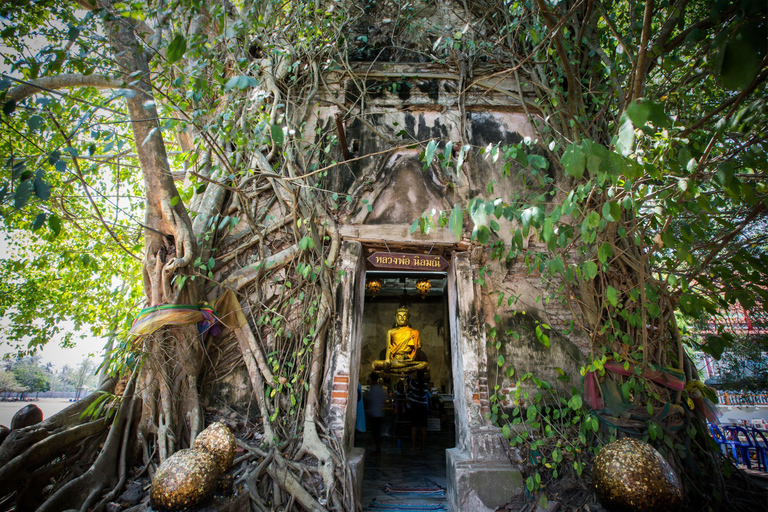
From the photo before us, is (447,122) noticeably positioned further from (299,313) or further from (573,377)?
(573,377)

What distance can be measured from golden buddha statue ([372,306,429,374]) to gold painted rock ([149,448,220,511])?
4.66 meters

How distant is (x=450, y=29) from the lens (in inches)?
199

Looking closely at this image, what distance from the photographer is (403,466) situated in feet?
15.9

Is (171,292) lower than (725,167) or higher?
lower

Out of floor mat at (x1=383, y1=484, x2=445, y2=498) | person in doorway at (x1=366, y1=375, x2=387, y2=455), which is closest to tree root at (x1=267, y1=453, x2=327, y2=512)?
floor mat at (x1=383, y1=484, x2=445, y2=498)

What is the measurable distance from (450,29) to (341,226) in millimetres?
3047

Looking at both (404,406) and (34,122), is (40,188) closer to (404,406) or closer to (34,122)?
(34,122)

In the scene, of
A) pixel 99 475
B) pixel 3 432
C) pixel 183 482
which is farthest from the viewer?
pixel 99 475

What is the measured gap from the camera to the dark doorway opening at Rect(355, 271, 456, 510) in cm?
420

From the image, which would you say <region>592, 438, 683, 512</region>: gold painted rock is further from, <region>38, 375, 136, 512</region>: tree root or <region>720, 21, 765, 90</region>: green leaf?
<region>38, 375, 136, 512</region>: tree root

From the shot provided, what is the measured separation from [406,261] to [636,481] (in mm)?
2428

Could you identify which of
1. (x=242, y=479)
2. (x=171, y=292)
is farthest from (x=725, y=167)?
(x=171, y=292)

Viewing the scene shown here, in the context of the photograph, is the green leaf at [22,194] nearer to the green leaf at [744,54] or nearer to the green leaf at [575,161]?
the green leaf at [575,161]

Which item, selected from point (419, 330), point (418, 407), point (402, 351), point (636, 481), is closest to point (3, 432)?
point (636, 481)
